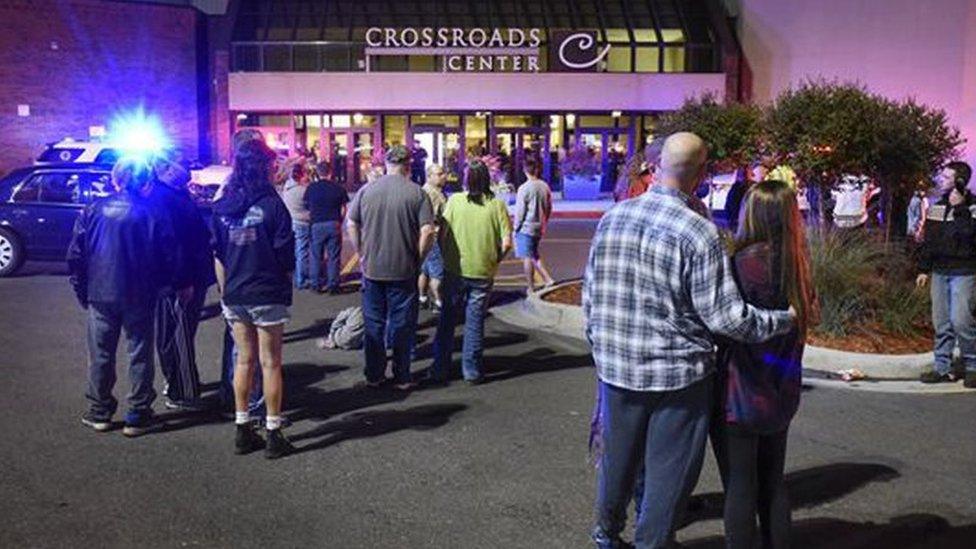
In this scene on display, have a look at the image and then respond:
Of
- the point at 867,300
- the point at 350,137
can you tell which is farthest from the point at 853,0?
the point at 867,300

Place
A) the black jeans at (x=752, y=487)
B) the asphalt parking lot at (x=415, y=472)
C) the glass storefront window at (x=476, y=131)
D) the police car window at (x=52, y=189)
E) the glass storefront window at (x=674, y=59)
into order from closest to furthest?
the black jeans at (x=752, y=487)
the asphalt parking lot at (x=415, y=472)
the police car window at (x=52, y=189)
the glass storefront window at (x=674, y=59)
the glass storefront window at (x=476, y=131)

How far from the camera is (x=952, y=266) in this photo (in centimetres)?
773

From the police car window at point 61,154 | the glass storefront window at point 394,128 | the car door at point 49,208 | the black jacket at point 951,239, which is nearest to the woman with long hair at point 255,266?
the black jacket at point 951,239

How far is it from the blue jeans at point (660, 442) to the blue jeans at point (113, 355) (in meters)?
3.85

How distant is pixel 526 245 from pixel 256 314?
6.57 meters

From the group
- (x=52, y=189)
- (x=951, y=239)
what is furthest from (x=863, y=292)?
(x=52, y=189)

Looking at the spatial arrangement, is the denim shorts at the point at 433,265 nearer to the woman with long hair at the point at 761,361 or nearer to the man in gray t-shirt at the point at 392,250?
the man in gray t-shirt at the point at 392,250

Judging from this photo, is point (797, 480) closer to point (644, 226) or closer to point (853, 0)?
point (644, 226)

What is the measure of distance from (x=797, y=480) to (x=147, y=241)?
4.47m

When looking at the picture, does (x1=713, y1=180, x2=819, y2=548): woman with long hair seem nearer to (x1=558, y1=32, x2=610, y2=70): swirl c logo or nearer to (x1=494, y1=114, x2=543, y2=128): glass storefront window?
(x1=558, y1=32, x2=610, y2=70): swirl c logo

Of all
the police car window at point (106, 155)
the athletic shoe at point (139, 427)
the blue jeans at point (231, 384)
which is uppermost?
the police car window at point (106, 155)

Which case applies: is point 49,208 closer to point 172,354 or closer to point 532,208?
point 532,208

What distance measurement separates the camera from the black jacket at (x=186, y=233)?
6.70m

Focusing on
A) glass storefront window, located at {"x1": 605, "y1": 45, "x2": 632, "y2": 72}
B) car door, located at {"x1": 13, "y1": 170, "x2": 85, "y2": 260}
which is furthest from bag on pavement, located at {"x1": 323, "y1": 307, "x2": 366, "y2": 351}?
glass storefront window, located at {"x1": 605, "y1": 45, "x2": 632, "y2": 72}
